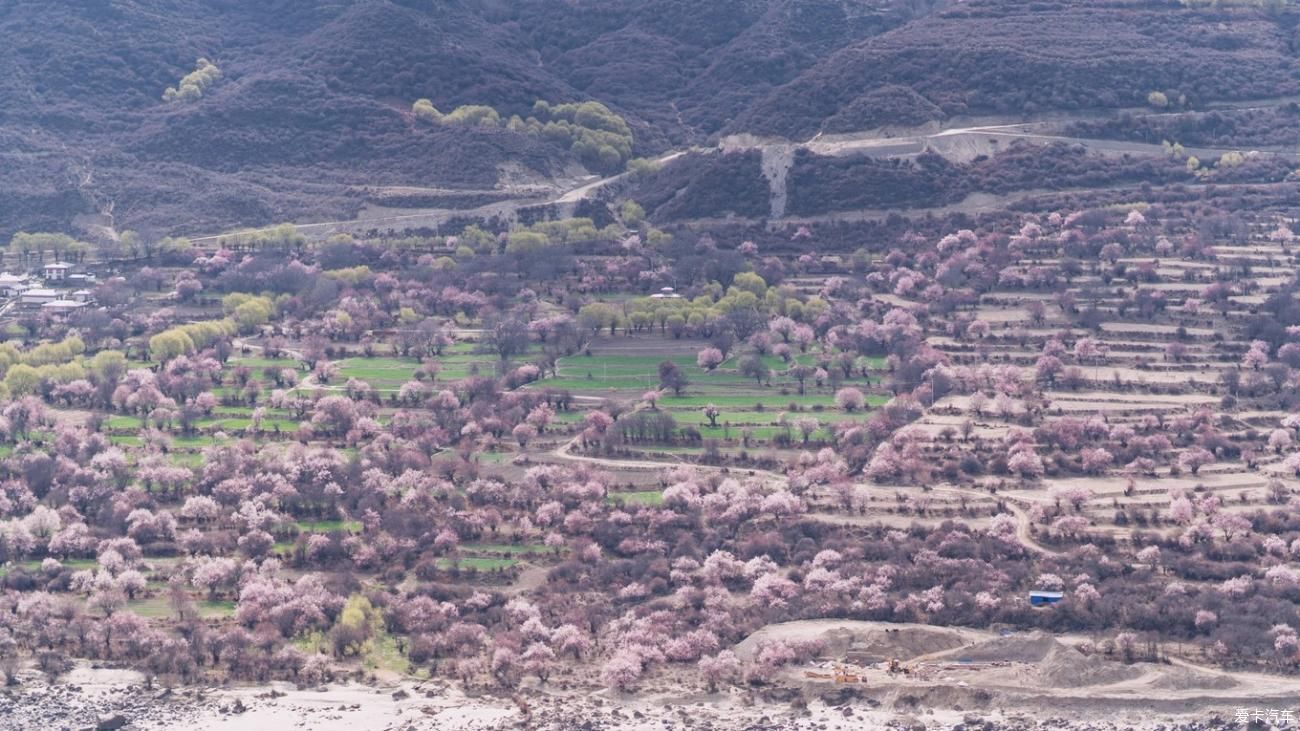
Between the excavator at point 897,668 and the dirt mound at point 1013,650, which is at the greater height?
the dirt mound at point 1013,650

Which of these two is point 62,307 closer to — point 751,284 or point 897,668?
point 751,284

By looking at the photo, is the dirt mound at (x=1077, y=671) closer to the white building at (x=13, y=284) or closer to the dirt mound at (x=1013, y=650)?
the dirt mound at (x=1013, y=650)

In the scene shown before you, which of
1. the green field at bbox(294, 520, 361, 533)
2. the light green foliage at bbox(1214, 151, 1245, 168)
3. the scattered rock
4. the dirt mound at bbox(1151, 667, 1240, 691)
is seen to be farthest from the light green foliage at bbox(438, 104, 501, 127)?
the dirt mound at bbox(1151, 667, 1240, 691)

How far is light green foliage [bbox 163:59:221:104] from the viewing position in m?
138

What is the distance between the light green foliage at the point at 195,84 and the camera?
138000 millimetres

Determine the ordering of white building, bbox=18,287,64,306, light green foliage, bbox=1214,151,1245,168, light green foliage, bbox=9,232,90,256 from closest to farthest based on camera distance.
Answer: white building, bbox=18,287,64,306
light green foliage, bbox=1214,151,1245,168
light green foliage, bbox=9,232,90,256

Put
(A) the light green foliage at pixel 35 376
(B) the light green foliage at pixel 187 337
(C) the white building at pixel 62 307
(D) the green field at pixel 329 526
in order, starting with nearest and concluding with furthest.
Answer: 1. (D) the green field at pixel 329 526
2. (A) the light green foliage at pixel 35 376
3. (B) the light green foliage at pixel 187 337
4. (C) the white building at pixel 62 307

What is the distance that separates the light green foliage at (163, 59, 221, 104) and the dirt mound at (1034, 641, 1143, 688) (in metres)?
86.2

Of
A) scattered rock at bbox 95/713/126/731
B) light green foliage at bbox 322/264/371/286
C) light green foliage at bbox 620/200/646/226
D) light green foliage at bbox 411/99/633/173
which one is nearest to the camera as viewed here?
scattered rock at bbox 95/713/126/731

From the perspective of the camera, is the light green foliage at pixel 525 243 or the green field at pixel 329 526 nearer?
→ the green field at pixel 329 526

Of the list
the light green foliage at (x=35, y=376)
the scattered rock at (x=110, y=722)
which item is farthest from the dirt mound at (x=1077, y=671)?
the light green foliage at (x=35, y=376)

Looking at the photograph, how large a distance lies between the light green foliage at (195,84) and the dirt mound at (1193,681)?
8861 cm

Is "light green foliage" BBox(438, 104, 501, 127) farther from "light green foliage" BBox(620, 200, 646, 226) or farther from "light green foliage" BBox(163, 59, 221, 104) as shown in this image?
"light green foliage" BBox(163, 59, 221, 104)

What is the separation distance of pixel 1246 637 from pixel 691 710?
54.5 feet
